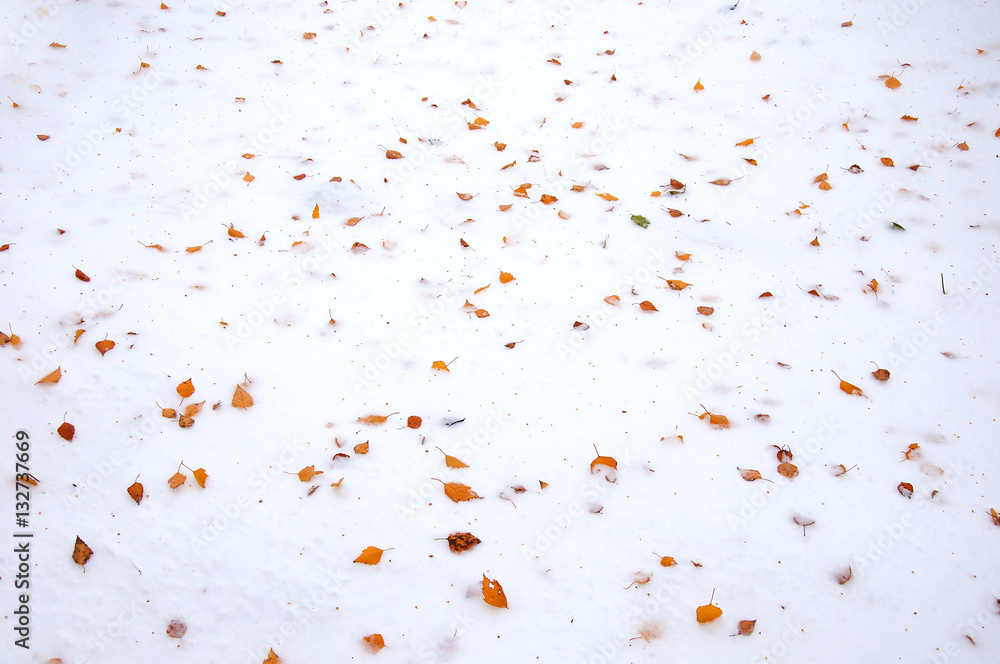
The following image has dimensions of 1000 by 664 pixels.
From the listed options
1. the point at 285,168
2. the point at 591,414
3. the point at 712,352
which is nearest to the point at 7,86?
the point at 285,168

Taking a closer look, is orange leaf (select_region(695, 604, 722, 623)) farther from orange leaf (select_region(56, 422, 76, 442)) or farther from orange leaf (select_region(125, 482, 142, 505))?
orange leaf (select_region(56, 422, 76, 442))

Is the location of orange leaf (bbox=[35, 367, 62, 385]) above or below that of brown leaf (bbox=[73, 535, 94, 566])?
above

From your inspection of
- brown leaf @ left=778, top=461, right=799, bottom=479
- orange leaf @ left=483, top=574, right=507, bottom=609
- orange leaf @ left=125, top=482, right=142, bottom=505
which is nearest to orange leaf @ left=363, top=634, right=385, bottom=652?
orange leaf @ left=483, top=574, right=507, bottom=609

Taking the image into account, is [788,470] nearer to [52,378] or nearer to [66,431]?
[66,431]

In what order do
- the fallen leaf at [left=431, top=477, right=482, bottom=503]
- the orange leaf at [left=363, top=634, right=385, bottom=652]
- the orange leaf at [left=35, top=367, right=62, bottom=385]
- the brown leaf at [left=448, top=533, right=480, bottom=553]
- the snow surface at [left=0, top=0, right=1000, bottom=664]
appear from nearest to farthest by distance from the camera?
the orange leaf at [left=363, top=634, right=385, bottom=652]
the snow surface at [left=0, top=0, right=1000, bottom=664]
the brown leaf at [left=448, top=533, right=480, bottom=553]
the fallen leaf at [left=431, top=477, right=482, bottom=503]
the orange leaf at [left=35, top=367, right=62, bottom=385]

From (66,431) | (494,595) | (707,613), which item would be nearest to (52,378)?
(66,431)
